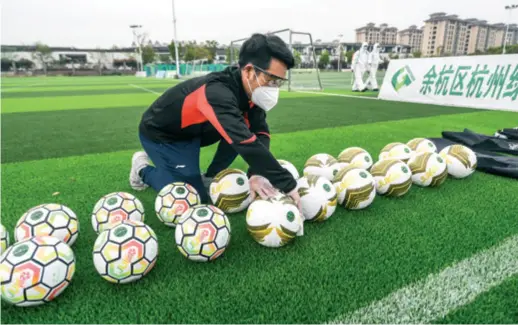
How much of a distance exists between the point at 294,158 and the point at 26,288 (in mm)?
4041

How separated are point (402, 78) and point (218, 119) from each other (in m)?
13.3

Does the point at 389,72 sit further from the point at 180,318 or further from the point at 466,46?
the point at 466,46

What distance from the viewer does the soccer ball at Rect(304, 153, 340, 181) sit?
3.89 m

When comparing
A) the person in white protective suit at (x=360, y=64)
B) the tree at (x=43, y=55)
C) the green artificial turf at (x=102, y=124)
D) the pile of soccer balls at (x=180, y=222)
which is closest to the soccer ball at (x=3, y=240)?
the pile of soccer balls at (x=180, y=222)

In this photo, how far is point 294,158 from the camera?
5.41 m

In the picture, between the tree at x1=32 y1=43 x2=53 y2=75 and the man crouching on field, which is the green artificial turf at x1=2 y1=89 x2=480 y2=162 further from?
the tree at x1=32 y1=43 x2=53 y2=75

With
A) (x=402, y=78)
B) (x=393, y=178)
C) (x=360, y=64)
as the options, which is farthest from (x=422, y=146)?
(x=360, y=64)

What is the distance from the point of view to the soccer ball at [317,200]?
Result: 305cm

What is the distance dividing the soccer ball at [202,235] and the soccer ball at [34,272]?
2.52 feet

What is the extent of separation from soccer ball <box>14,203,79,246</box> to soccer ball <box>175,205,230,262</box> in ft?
3.04

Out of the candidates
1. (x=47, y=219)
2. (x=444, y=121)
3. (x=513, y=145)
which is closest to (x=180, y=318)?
(x=47, y=219)

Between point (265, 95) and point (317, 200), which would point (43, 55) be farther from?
point (317, 200)

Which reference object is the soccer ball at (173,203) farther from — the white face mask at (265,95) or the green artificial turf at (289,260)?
the white face mask at (265,95)

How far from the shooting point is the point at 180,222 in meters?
2.63
